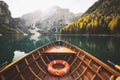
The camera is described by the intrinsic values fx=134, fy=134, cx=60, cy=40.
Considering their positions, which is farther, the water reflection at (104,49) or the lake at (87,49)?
the lake at (87,49)

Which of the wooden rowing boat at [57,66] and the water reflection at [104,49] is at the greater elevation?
the wooden rowing boat at [57,66]

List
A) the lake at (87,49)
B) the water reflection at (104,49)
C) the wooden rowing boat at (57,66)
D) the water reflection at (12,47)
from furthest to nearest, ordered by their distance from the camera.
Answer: the water reflection at (12,47)
the lake at (87,49)
the water reflection at (104,49)
the wooden rowing boat at (57,66)

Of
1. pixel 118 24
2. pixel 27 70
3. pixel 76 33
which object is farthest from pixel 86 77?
pixel 76 33

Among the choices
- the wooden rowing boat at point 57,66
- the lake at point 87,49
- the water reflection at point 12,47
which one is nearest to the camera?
the wooden rowing boat at point 57,66

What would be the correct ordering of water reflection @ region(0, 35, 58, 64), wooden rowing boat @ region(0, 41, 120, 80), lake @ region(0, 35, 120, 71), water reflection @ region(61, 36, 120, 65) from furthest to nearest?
1. water reflection @ region(0, 35, 58, 64)
2. lake @ region(0, 35, 120, 71)
3. water reflection @ region(61, 36, 120, 65)
4. wooden rowing boat @ region(0, 41, 120, 80)

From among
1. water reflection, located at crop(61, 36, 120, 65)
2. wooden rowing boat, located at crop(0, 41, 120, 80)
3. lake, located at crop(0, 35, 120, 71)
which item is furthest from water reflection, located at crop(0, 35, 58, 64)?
water reflection, located at crop(61, 36, 120, 65)

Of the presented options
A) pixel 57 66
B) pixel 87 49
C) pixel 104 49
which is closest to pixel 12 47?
pixel 87 49

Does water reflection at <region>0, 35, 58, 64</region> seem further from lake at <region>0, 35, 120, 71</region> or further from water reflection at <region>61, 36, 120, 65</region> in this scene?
water reflection at <region>61, 36, 120, 65</region>

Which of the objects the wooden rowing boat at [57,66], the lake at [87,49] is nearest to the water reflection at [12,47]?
the lake at [87,49]

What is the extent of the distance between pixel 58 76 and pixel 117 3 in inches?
7443

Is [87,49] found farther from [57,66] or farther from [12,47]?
[57,66]

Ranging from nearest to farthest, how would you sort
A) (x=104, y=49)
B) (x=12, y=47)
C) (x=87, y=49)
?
(x=104, y=49)
(x=87, y=49)
(x=12, y=47)

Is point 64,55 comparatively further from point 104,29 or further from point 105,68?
point 104,29

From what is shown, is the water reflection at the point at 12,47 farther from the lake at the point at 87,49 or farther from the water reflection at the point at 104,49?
the water reflection at the point at 104,49
